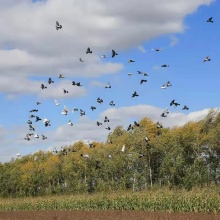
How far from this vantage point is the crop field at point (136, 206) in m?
23.7

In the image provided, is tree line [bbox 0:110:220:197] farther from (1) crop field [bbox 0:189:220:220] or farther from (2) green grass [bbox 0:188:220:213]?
(1) crop field [bbox 0:189:220:220]

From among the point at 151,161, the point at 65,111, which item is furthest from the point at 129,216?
the point at 151,161

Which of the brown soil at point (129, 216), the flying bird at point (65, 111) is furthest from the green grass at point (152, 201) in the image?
the flying bird at point (65, 111)

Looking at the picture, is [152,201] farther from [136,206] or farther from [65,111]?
[65,111]

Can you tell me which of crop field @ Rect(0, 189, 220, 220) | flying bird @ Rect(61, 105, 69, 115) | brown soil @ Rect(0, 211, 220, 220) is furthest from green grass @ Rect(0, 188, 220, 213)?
flying bird @ Rect(61, 105, 69, 115)

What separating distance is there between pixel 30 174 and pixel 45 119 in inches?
2955

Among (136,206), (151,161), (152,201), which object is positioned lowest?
(136,206)

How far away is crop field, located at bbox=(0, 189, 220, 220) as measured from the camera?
935 inches

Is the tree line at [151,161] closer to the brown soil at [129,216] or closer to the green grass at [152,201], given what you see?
the green grass at [152,201]

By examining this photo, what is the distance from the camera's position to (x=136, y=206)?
33.1 metres

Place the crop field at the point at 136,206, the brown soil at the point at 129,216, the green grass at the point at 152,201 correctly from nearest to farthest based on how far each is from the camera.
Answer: the brown soil at the point at 129,216
the crop field at the point at 136,206
the green grass at the point at 152,201

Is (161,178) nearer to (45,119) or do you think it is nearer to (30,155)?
(45,119)

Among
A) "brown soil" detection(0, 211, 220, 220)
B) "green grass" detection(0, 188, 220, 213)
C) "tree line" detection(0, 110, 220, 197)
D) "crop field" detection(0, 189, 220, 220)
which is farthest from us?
"tree line" detection(0, 110, 220, 197)

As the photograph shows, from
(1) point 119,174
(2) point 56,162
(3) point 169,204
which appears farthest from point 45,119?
(2) point 56,162
